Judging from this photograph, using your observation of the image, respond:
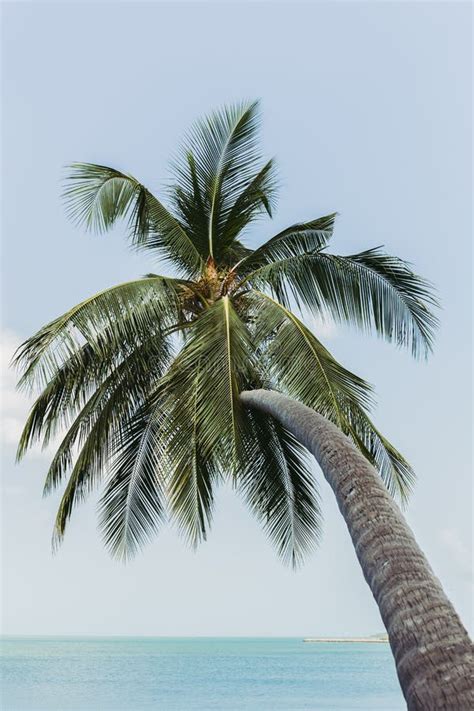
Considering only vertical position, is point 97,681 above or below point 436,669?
below

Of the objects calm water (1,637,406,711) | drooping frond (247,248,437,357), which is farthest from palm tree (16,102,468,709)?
calm water (1,637,406,711)

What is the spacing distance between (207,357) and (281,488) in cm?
313

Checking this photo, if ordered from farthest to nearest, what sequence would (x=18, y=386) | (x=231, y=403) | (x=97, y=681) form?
(x=97, y=681), (x=18, y=386), (x=231, y=403)

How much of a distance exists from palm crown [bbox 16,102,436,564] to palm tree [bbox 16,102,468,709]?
0.02 meters

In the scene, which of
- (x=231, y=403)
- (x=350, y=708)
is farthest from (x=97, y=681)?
(x=231, y=403)

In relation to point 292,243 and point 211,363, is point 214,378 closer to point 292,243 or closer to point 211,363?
point 211,363

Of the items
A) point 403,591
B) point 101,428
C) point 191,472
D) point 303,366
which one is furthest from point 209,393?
point 403,591

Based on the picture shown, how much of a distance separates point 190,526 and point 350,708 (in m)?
31.3

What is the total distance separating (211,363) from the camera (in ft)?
23.7

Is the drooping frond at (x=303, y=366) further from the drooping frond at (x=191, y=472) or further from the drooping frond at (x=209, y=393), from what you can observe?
the drooping frond at (x=191, y=472)

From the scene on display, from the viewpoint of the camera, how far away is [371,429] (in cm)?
852

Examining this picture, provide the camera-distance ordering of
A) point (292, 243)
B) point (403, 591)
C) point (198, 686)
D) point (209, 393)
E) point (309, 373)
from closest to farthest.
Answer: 1. point (403, 591)
2. point (209, 393)
3. point (309, 373)
4. point (292, 243)
5. point (198, 686)

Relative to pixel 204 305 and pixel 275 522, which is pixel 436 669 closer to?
pixel 204 305

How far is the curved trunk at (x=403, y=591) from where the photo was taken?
117 inches
